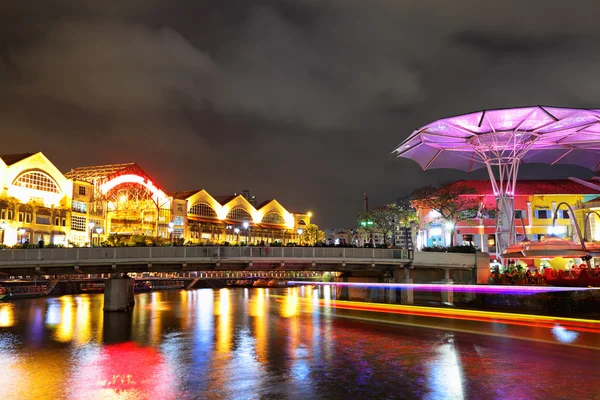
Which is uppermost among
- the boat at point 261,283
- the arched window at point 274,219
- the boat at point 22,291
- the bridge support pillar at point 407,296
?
the arched window at point 274,219

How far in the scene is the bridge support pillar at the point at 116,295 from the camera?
156 ft

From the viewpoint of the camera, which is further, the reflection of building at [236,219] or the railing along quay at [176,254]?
the reflection of building at [236,219]

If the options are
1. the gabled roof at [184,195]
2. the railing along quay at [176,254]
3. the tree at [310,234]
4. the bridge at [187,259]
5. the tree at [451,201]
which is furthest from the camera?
the tree at [310,234]

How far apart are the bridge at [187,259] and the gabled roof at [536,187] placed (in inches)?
1381

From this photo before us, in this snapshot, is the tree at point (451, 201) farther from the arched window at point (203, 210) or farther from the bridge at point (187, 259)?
the arched window at point (203, 210)

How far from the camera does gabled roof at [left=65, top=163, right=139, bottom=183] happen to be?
78.9 m

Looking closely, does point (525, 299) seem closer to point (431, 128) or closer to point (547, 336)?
point (547, 336)

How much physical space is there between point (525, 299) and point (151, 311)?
1291 inches

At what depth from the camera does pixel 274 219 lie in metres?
117

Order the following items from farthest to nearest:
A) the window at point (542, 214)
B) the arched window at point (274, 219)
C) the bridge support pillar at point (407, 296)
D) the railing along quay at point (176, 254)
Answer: the arched window at point (274, 219) < the window at point (542, 214) < the bridge support pillar at point (407, 296) < the railing along quay at point (176, 254)

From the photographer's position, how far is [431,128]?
5797cm

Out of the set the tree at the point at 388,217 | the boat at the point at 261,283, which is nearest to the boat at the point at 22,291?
the boat at the point at 261,283

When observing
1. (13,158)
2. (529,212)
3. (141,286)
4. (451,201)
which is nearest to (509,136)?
(451,201)

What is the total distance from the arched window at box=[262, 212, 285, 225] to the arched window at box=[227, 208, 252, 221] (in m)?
5.39
